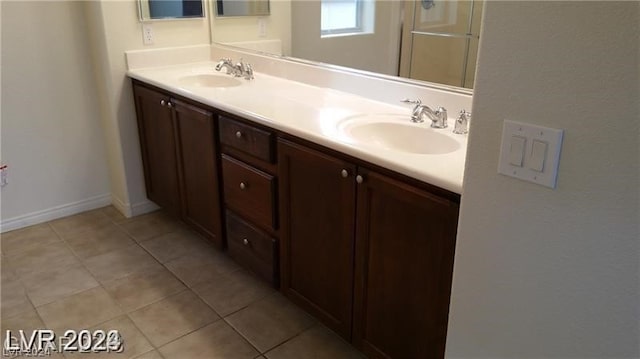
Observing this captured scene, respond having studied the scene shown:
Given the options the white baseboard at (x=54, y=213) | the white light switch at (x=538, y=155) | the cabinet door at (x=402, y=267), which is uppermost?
the white light switch at (x=538, y=155)

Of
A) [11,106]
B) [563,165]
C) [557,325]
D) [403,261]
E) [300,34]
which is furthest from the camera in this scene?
[11,106]

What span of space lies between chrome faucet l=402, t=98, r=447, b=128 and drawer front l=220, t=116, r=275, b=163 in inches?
21.5

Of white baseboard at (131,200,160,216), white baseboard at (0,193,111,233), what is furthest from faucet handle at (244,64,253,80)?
white baseboard at (0,193,111,233)

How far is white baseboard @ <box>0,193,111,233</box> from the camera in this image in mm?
2963

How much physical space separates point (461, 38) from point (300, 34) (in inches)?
36.8

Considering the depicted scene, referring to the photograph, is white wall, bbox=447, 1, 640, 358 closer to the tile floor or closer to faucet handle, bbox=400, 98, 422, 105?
faucet handle, bbox=400, 98, 422, 105

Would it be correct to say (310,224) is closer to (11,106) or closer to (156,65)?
(156,65)

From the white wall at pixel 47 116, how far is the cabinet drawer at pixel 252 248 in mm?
1271

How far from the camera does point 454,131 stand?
1768 millimetres

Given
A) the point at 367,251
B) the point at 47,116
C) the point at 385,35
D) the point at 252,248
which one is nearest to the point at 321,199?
the point at 367,251

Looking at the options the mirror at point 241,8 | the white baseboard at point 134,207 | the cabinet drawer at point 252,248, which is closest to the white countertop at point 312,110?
the mirror at point 241,8

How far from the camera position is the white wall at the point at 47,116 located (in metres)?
2.74

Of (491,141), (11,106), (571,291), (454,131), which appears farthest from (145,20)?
(571,291)

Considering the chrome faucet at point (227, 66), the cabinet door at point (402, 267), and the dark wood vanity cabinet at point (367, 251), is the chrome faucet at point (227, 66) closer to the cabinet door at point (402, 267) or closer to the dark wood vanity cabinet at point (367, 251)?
the dark wood vanity cabinet at point (367, 251)
